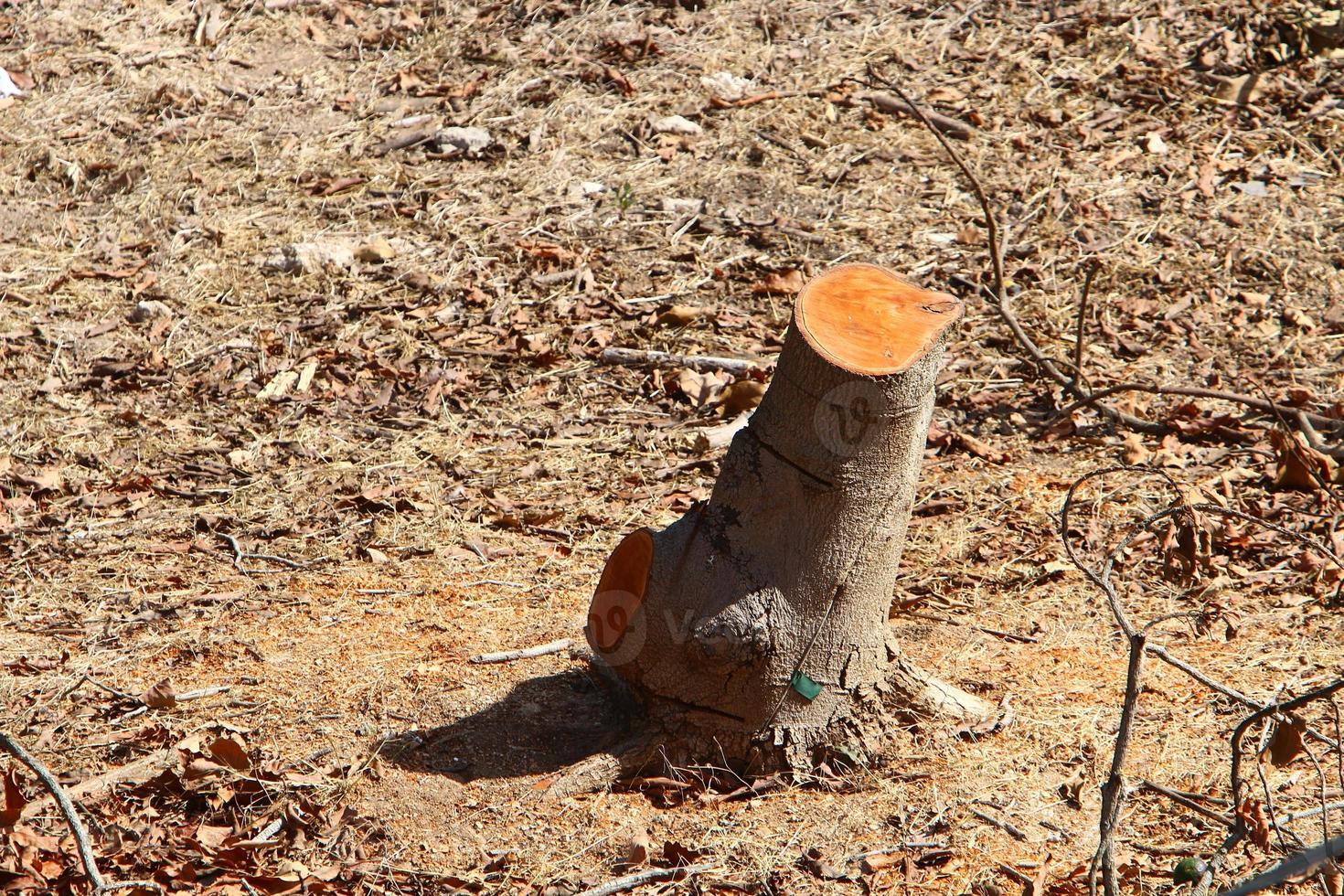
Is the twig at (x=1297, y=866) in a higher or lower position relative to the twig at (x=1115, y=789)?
higher

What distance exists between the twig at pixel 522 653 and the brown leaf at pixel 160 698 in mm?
900

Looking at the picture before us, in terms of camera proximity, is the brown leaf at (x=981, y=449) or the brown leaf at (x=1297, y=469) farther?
the brown leaf at (x=981, y=449)

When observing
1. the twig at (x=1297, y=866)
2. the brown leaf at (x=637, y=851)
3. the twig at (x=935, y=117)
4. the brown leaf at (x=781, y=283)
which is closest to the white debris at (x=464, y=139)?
the brown leaf at (x=781, y=283)

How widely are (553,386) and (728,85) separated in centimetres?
314

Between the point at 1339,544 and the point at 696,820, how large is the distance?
301cm

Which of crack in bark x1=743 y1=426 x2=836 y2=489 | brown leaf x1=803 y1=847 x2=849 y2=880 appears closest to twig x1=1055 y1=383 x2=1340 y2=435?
crack in bark x1=743 y1=426 x2=836 y2=489

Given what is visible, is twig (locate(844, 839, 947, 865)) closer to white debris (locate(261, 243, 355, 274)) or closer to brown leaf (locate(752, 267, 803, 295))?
brown leaf (locate(752, 267, 803, 295))

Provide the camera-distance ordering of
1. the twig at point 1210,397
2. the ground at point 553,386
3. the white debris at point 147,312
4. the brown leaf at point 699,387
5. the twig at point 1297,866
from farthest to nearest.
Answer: the white debris at point 147,312
the brown leaf at point 699,387
the twig at point 1210,397
the ground at point 553,386
the twig at point 1297,866

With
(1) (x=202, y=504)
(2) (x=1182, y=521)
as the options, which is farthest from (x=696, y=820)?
(1) (x=202, y=504)

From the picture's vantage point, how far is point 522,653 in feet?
13.6

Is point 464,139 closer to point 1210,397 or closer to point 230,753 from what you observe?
point 1210,397

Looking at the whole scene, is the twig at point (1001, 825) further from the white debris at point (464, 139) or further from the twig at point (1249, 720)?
the white debris at point (464, 139)

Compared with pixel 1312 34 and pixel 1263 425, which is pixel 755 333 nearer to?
pixel 1263 425

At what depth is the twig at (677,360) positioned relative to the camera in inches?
246
